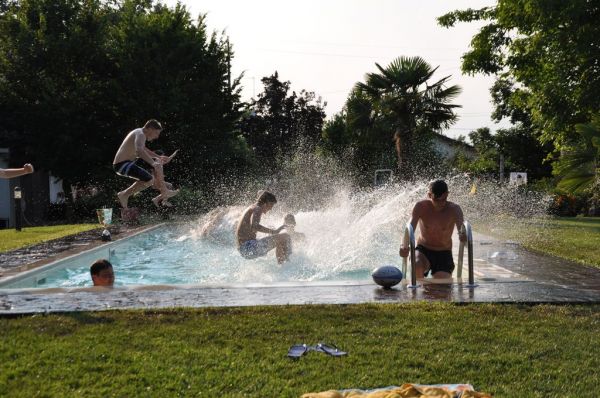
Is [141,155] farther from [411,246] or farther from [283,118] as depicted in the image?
[283,118]

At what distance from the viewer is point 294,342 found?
452cm

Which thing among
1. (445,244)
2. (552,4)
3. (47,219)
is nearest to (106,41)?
(47,219)

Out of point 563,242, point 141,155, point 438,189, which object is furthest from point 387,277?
point 563,242

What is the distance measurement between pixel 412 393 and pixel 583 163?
12388mm

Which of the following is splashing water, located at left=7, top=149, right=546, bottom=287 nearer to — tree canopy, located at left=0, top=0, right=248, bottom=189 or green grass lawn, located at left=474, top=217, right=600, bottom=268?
green grass lawn, located at left=474, top=217, right=600, bottom=268

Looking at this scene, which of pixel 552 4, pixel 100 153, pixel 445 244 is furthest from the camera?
pixel 100 153

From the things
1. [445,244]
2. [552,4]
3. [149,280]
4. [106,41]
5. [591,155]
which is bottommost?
[149,280]

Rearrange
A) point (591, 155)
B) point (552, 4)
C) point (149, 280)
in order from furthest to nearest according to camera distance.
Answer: point (591, 155), point (552, 4), point (149, 280)

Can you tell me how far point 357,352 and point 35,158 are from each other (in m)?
25.0

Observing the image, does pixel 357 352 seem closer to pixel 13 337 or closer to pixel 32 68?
pixel 13 337

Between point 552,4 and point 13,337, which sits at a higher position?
point 552,4

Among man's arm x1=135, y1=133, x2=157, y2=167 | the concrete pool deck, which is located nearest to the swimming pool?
the concrete pool deck

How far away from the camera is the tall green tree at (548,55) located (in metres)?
13.6

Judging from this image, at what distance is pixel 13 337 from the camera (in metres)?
4.59
